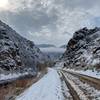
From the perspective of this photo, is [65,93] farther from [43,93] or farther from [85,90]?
[43,93]

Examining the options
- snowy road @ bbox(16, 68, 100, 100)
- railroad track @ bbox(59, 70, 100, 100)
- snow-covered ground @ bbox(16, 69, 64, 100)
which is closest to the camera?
railroad track @ bbox(59, 70, 100, 100)

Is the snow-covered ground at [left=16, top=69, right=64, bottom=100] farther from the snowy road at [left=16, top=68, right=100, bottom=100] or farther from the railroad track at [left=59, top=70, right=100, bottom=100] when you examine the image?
the railroad track at [left=59, top=70, right=100, bottom=100]

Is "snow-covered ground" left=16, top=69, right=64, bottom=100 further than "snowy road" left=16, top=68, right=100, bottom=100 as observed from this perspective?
Yes

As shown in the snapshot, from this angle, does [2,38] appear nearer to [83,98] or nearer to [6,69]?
[6,69]

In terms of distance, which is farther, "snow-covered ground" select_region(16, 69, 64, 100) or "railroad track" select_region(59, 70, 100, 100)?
"snow-covered ground" select_region(16, 69, 64, 100)

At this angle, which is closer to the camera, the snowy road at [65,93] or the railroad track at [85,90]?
the railroad track at [85,90]

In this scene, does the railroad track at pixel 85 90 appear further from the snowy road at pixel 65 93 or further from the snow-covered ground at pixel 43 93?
the snow-covered ground at pixel 43 93

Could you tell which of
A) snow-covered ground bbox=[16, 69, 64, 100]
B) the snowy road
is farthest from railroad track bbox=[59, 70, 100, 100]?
snow-covered ground bbox=[16, 69, 64, 100]

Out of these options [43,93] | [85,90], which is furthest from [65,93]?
[43,93]

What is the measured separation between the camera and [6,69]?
86.8 meters

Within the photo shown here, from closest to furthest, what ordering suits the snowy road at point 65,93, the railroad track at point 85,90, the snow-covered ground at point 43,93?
the railroad track at point 85,90
the snowy road at point 65,93
the snow-covered ground at point 43,93

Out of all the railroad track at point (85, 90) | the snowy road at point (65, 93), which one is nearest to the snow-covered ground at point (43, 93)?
the snowy road at point (65, 93)

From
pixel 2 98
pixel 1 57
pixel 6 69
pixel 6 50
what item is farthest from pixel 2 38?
pixel 2 98

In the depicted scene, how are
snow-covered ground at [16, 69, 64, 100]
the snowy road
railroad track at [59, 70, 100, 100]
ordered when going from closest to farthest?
railroad track at [59, 70, 100, 100], the snowy road, snow-covered ground at [16, 69, 64, 100]
